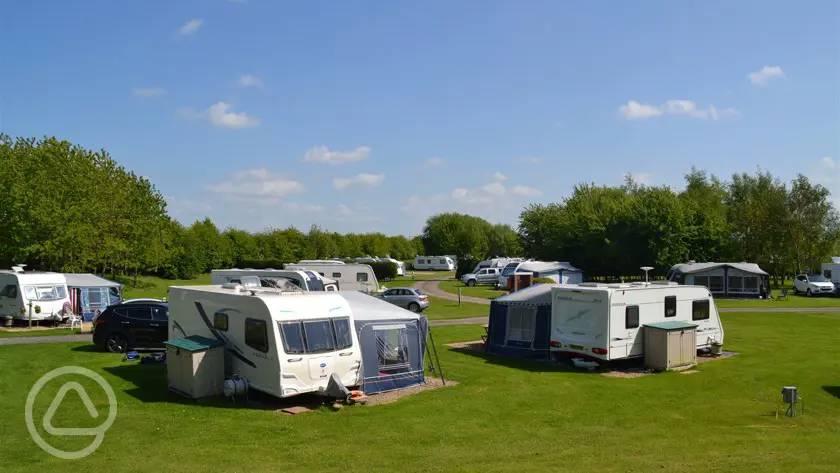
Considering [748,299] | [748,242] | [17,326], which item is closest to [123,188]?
[17,326]

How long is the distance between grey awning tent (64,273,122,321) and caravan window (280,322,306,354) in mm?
19006

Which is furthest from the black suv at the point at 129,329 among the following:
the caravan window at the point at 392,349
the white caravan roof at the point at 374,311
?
the caravan window at the point at 392,349

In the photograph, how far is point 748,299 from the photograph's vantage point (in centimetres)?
4447

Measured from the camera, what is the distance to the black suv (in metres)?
20.6

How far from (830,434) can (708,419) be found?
84.2 inches

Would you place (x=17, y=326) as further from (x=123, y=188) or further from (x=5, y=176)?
(x=123, y=188)

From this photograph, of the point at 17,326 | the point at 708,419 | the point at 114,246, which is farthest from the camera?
the point at 114,246

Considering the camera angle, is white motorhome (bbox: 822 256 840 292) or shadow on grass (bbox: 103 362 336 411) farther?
white motorhome (bbox: 822 256 840 292)

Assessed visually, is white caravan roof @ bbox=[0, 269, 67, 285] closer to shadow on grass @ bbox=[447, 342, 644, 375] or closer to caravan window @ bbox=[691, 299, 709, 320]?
shadow on grass @ bbox=[447, 342, 644, 375]

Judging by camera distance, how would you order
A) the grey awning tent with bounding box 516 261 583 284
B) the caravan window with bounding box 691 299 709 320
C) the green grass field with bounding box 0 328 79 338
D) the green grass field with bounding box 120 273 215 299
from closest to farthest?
the caravan window with bounding box 691 299 709 320 → the green grass field with bounding box 0 328 79 338 → the green grass field with bounding box 120 273 215 299 → the grey awning tent with bounding box 516 261 583 284

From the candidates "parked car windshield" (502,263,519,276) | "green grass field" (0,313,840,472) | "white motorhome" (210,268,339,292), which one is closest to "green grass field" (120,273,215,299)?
"white motorhome" (210,268,339,292)

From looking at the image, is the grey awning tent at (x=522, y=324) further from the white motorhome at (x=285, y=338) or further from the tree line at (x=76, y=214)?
the tree line at (x=76, y=214)

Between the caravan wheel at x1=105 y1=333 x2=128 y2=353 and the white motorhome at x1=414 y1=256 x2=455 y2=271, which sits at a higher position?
the white motorhome at x1=414 y1=256 x2=455 y2=271

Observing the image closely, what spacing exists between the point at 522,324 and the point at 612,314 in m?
3.51
